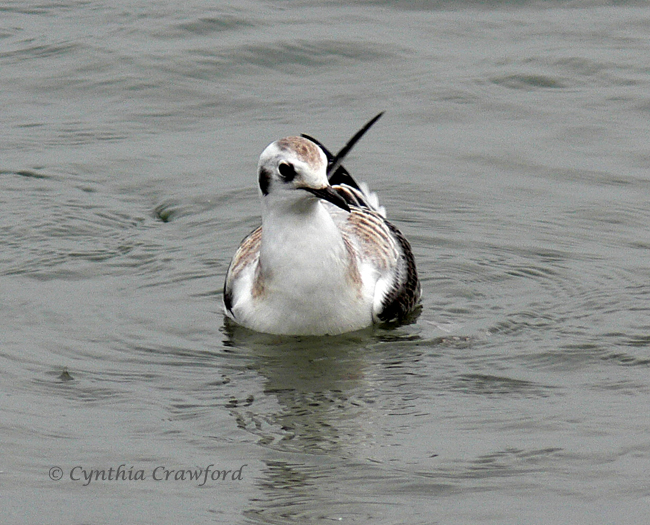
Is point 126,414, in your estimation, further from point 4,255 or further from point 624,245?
point 624,245

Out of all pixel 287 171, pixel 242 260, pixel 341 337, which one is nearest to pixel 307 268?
pixel 341 337

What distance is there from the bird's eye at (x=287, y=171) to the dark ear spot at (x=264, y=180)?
138 mm

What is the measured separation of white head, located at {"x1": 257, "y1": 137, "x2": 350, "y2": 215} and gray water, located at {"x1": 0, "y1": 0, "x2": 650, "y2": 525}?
42.1 inches

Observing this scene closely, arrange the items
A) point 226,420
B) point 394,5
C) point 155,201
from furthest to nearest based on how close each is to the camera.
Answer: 1. point 394,5
2. point 155,201
3. point 226,420

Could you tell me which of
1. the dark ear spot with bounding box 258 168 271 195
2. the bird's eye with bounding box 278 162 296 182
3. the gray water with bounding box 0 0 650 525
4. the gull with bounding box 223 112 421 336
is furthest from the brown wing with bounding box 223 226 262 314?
the bird's eye with bounding box 278 162 296 182

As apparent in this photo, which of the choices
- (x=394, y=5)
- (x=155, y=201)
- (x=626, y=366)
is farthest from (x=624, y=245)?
(x=394, y=5)

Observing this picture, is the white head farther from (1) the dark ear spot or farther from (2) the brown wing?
(2) the brown wing

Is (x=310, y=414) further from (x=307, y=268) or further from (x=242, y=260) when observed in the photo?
(x=242, y=260)

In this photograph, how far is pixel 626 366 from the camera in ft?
27.4

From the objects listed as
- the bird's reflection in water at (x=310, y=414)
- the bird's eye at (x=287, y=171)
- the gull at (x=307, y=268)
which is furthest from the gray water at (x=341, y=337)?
the bird's eye at (x=287, y=171)

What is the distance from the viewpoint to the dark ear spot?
870cm

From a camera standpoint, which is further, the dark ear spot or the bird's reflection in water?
the dark ear spot

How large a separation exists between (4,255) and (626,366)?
15.9ft

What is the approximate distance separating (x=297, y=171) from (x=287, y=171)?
0.29ft
